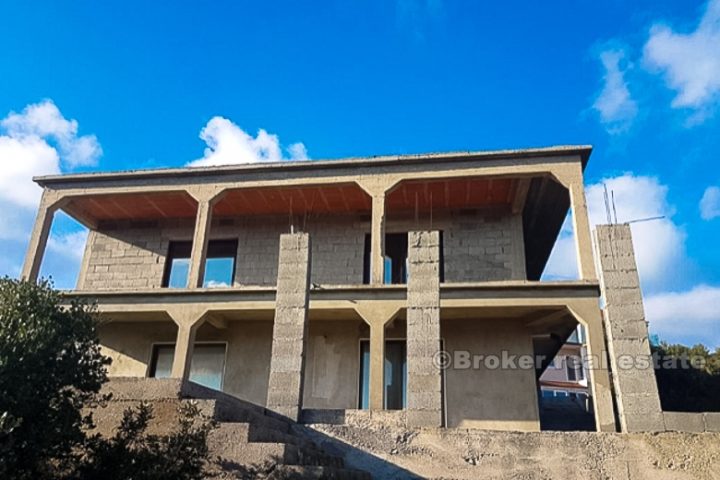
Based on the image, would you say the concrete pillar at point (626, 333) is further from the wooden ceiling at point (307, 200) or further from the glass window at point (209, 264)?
the glass window at point (209, 264)

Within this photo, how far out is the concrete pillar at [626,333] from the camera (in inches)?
281

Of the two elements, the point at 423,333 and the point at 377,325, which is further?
the point at 377,325

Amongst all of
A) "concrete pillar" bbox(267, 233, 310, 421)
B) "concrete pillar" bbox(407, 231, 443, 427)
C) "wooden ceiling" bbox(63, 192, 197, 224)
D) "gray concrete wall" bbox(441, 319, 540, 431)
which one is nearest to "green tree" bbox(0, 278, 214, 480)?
"concrete pillar" bbox(267, 233, 310, 421)

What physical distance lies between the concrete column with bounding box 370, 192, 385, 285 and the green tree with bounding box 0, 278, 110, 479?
24.3 ft

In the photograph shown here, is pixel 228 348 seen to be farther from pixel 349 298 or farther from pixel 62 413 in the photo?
pixel 62 413

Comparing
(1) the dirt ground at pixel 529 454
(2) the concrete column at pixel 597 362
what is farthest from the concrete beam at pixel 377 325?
(2) the concrete column at pixel 597 362

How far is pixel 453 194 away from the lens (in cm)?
1387

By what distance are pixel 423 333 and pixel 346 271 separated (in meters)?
6.95

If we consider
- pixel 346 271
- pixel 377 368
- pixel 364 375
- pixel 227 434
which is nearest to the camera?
pixel 227 434

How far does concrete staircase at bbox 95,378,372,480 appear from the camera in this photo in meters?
4.75

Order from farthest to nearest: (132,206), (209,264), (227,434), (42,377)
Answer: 1. (209,264)
2. (132,206)
3. (227,434)
4. (42,377)

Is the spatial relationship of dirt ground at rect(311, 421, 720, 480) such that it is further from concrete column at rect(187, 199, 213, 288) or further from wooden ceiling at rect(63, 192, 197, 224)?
wooden ceiling at rect(63, 192, 197, 224)

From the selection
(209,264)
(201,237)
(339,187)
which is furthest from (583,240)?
(209,264)

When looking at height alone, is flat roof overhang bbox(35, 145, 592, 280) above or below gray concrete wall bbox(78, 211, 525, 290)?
above
